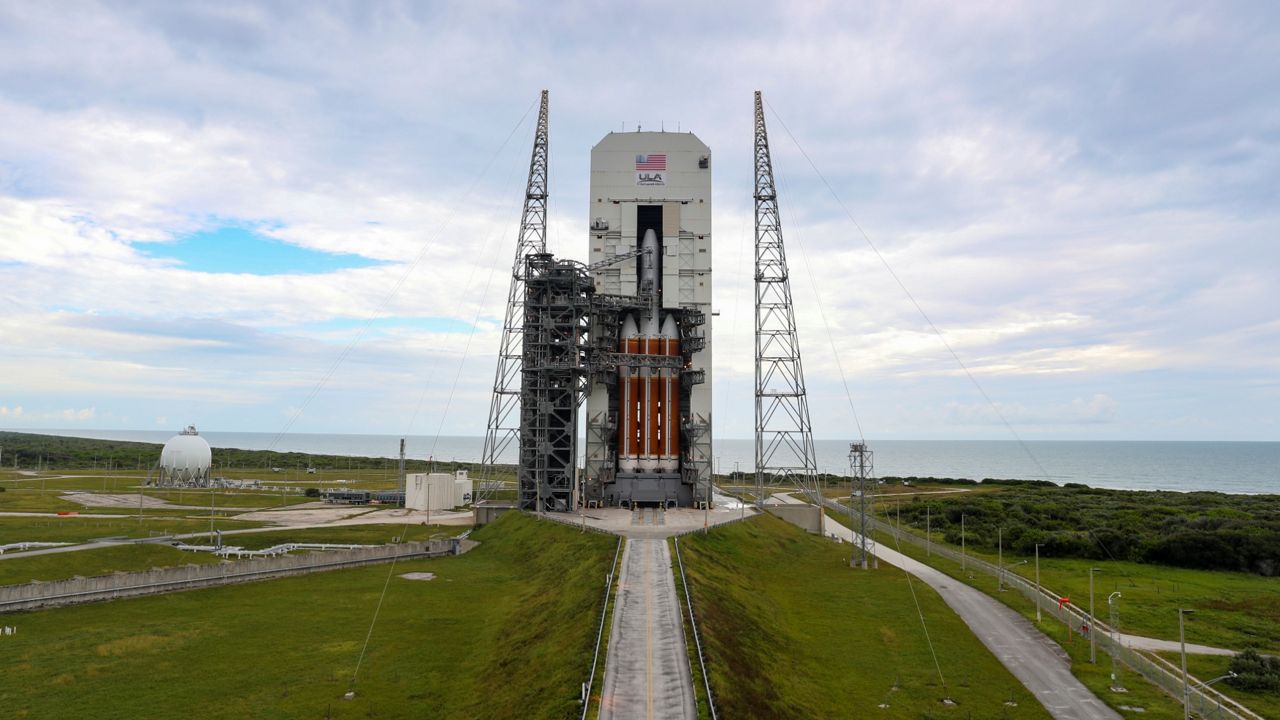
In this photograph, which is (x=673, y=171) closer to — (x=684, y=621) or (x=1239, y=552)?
(x=684, y=621)

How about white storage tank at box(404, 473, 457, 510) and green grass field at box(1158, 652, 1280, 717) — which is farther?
white storage tank at box(404, 473, 457, 510)

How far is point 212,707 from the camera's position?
30.2 meters

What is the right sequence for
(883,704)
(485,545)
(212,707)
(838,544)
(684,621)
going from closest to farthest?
(212,707), (883,704), (684,621), (485,545), (838,544)

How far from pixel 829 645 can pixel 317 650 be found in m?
26.6

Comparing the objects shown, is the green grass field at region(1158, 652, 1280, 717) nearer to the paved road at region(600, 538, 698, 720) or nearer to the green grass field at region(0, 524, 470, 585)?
the paved road at region(600, 538, 698, 720)

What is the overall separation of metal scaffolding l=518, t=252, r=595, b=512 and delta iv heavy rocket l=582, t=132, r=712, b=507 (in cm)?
332

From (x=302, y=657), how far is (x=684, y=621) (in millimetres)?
18613

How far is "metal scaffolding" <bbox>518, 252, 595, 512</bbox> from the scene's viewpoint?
3024 inches

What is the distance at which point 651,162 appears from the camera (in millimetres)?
87062

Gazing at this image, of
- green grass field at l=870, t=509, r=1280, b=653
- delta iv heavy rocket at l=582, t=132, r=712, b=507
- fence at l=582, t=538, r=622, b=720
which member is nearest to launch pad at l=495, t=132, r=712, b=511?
delta iv heavy rocket at l=582, t=132, r=712, b=507

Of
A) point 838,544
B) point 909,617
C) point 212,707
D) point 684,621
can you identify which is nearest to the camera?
point 212,707

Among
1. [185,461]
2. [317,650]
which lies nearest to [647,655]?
[317,650]

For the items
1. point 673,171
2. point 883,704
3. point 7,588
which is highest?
point 673,171

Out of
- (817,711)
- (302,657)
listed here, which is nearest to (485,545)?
(302,657)
